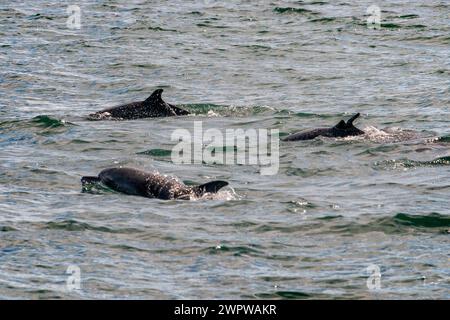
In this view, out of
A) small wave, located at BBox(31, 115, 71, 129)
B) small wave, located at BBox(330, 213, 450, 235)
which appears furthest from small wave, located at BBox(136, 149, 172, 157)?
small wave, located at BBox(330, 213, 450, 235)

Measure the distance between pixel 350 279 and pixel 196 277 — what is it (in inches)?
71.3

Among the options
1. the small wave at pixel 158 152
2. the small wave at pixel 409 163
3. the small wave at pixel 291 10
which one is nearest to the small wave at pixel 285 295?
the small wave at pixel 409 163

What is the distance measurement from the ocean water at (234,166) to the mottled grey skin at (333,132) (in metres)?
0.28

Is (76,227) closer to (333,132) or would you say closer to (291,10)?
(333,132)

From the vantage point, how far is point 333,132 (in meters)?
21.2

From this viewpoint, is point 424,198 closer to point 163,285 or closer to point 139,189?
point 139,189

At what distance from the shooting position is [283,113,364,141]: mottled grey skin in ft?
69.1

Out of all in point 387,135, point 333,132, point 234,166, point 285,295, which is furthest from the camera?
point 387,135

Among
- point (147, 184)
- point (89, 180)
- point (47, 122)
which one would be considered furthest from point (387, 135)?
point (47, 122)

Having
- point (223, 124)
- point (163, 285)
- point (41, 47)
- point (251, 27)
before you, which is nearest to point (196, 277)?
point (163, 285)

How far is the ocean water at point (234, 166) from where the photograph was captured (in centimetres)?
1401

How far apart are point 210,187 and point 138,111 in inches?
282

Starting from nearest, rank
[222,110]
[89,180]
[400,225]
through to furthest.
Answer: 1. [400,225]
2. [89,180]
3. [222,110]

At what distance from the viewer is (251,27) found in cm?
3600
